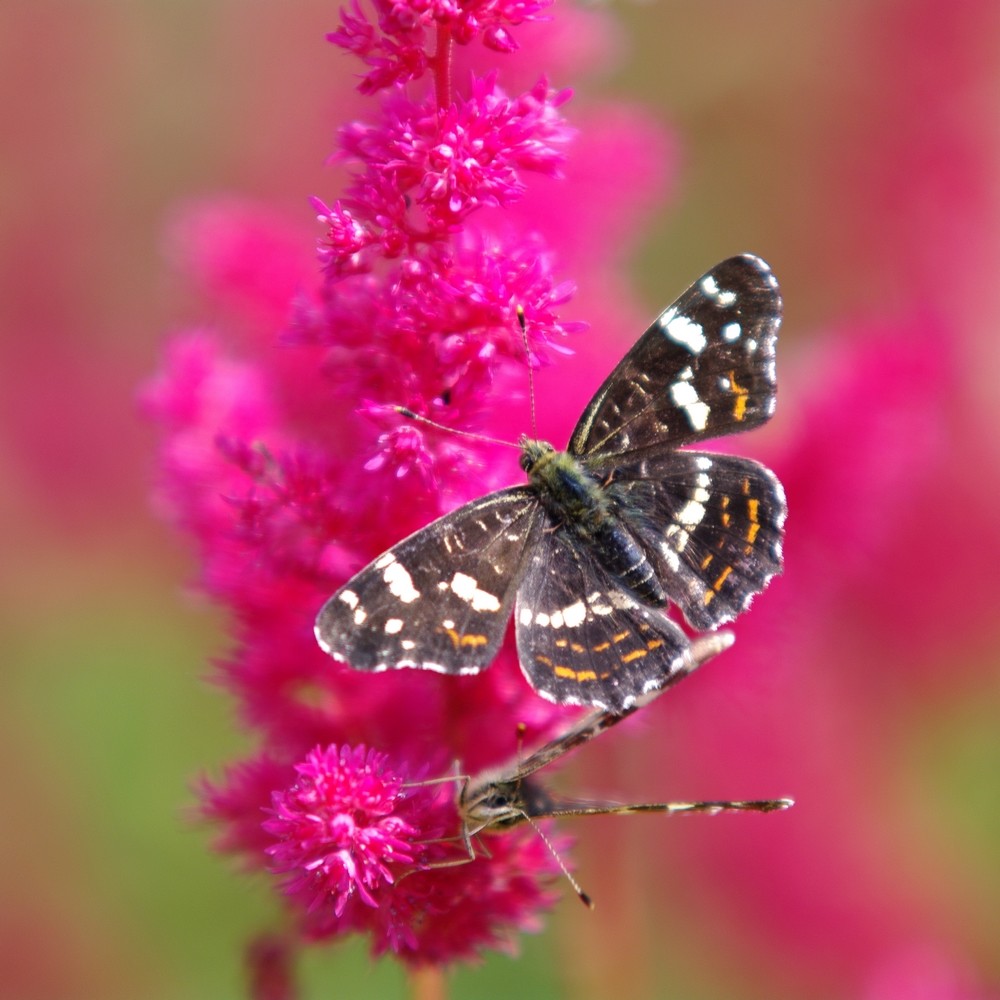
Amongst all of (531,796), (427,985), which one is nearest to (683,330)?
(531,796)

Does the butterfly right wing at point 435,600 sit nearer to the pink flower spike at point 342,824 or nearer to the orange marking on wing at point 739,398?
the pink flower spike at point 342,824

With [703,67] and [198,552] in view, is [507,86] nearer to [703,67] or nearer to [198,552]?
[198,552]

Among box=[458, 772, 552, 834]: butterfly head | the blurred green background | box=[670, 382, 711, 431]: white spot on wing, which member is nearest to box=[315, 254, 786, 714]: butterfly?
box=[670, 382, 711, 431]: white spot on wing

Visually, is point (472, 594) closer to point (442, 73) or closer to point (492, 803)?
point (492, 803)

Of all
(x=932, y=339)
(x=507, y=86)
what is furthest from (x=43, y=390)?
(x=932, y=339)

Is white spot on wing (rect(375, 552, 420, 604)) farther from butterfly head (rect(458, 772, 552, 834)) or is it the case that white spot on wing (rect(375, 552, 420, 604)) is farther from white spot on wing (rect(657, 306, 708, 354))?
white spot on wing (rect(657, 306, 708, 354))

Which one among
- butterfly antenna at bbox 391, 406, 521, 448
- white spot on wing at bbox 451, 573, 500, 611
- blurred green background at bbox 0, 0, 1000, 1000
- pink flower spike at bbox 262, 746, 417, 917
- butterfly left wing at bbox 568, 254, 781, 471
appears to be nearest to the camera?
pink flower spike at bbox 262, 746, 417, 917

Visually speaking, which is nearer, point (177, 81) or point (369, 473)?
point (369, 473)
